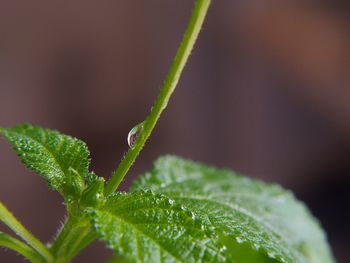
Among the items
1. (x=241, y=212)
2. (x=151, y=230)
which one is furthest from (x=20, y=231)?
(x=241, y=212)

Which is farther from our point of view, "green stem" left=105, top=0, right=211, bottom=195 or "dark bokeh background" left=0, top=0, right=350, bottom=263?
"dark bokeh background" left=0, top=0, right=350, bottom=263

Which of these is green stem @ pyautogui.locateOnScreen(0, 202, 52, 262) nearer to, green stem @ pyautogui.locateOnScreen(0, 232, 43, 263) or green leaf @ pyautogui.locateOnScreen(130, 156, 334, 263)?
green stem @ pyautogui.locateOnScreen(0, 232, 43, 263)

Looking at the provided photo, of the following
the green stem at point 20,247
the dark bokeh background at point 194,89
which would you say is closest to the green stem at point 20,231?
the green stem at point 20,247

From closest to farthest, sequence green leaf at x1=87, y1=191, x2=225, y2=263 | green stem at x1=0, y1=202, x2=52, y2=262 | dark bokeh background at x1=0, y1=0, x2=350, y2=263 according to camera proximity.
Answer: green leaf at x1=87, y1=191, x2=225, y2=263 < green stem at x1=0, y1=202, x2=52, y2=262 < dark bokeh background at x1=0, y1=0, x2=350, y2=263

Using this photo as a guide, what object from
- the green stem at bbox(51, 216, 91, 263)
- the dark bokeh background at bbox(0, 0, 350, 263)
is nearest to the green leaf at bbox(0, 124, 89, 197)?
the green stem at bbox(51, 216, 91, 263)

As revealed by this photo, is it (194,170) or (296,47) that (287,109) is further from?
(194,170)

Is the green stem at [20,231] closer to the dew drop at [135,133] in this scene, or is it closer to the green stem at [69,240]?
the green stem at [69,240]
